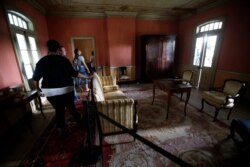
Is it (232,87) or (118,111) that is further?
(232,87)

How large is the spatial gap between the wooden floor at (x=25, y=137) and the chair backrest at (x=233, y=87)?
0.53 metres

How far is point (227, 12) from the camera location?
3.85 m

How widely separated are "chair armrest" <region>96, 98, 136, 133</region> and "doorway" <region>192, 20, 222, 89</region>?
159 inches

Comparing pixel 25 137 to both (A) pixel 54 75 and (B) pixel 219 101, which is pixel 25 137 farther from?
(B) pixel 219 101

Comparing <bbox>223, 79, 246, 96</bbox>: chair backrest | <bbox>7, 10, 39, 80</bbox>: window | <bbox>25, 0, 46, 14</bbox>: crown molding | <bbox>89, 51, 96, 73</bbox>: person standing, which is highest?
<bbox>25, 0, 46, 14</bbox>: crown molding

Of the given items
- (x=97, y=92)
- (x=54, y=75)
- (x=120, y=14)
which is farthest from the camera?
(x=120, y=14)

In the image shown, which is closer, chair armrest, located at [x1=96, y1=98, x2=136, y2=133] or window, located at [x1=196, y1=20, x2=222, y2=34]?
chair armrest, located at [x1=96, y1=98, x2=136, y2=133]

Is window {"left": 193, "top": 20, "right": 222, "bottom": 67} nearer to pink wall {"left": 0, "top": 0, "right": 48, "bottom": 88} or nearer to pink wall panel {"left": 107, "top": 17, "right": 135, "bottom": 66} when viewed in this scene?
pink wall panel {"left": 107, "top": 17, "right": 135, "bottom": 66}

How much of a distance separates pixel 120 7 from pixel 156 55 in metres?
2.51

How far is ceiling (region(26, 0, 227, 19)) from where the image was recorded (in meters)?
4.21

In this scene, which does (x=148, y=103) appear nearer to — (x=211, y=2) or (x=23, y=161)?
(x=23, y=161)

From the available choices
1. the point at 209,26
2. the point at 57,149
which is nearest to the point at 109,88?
the point at 57,149

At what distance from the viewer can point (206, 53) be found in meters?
4.72

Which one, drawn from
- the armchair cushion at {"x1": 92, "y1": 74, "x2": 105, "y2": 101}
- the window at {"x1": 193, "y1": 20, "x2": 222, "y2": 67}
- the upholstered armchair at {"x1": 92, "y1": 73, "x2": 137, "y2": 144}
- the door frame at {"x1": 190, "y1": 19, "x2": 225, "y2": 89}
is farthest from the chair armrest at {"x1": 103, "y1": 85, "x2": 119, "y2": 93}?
the window at {"x1": 193, "y1": 20, "x2": 222, "y2": 67}
